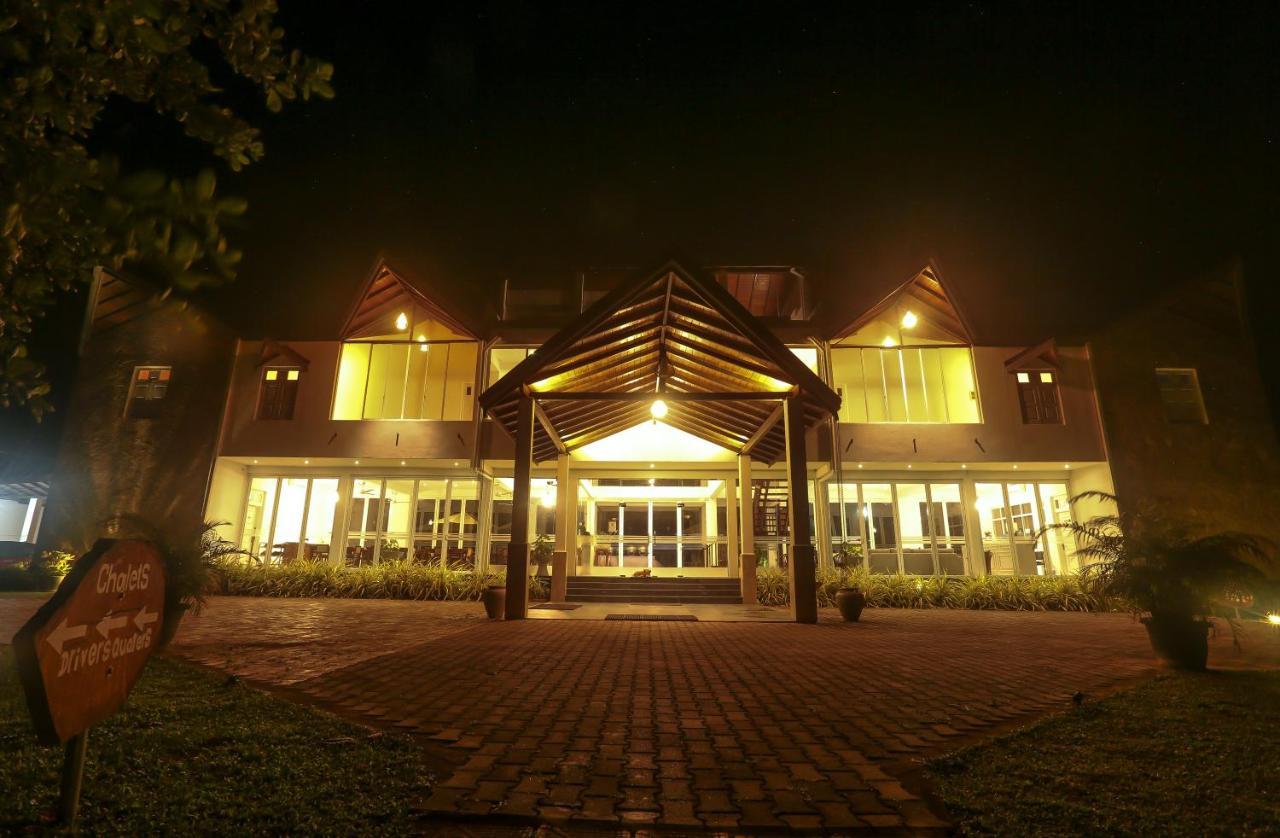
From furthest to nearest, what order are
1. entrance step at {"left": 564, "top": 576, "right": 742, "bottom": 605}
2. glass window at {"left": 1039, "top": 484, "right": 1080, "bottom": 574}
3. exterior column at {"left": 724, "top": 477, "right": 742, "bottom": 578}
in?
glass window at {"left": 1039, "top": 484, "right": 1080, "bottom": 574} < exterior column at {"left": 724, "top": 477, "right": 742, "bottom": 578} < entrance step at {"left": 564, "top": 576, "right": 742, "bottom": 605}

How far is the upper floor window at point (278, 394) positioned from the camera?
16203mm

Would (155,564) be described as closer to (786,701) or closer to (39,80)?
(39,80)

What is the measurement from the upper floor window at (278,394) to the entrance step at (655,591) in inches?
398

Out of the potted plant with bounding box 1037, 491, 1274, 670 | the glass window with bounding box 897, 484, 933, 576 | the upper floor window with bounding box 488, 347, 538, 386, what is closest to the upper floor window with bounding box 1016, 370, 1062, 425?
the glass window with bounding box 897, 484, 933, 576

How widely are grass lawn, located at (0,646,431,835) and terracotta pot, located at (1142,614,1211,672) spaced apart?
7184mm

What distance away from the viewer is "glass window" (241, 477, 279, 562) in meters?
16.9

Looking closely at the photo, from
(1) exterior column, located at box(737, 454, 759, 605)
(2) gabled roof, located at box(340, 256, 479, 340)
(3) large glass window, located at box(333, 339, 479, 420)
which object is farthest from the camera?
(3) large glass window, located at box(333, 339, 479, 420)

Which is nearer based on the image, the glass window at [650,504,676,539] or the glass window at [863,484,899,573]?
the glass window at [863,484,899,573]

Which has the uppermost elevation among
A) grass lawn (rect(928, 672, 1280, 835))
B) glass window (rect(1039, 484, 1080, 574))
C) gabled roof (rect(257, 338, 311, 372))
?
gabled roof (rect(257, 338, 311, 372))

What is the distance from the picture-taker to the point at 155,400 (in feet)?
51.8

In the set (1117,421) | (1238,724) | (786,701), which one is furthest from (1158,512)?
(1117,421)

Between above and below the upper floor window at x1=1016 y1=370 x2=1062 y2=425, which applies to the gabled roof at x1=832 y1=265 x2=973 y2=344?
above

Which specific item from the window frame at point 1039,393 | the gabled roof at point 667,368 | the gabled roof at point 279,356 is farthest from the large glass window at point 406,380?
the window frame at point 1039,393

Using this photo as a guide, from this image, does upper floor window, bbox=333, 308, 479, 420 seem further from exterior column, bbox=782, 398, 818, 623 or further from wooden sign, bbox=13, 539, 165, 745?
wooden sign, bbox=13, 539, 165, 745
